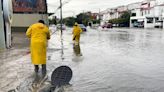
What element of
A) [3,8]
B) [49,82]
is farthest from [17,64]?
[3,8]

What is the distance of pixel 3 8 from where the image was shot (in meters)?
19.5

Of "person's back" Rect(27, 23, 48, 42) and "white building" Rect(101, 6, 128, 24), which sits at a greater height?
"white building" Rect(101, 6, 128, 24)

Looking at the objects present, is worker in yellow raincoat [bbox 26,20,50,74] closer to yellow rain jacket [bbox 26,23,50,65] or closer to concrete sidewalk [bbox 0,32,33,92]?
yellow rain jacket [bbox 26,23,50,65]

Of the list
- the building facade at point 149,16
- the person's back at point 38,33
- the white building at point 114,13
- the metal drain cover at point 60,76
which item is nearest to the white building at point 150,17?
the building facade at point 149,16

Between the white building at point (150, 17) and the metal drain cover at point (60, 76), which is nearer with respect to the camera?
the metal drain cover at point (60, 76)

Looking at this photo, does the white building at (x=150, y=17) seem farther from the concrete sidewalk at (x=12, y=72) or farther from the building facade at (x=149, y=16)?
the concrete sidewalk at (x=12, y=72)

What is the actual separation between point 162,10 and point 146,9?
58.2 ft

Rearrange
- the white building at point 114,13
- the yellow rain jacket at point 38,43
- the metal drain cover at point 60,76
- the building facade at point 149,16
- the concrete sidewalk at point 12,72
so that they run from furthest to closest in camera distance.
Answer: the white building at point 114,13 → the building facade at point 149,16 → the yellow rain jacket at point 38,43 → the concrete sidewalk at point 12,72 → the metal drain cover at point 60,76

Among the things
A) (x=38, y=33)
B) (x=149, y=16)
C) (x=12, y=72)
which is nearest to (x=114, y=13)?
(x=149, y=16)

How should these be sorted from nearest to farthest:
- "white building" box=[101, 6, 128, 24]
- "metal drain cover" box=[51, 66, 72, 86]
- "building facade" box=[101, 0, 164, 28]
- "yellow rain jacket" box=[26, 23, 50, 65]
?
"metal drain cover" box=[51, 66, 72, 86] < "yellow rain jacket" box=[26, 23, 50, 65] < "building facade" box=[101, 0, 164, 28] < "white building" box=[101, 6, 128, 24]

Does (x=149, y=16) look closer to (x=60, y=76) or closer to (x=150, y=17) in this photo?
(x=150, y=17)

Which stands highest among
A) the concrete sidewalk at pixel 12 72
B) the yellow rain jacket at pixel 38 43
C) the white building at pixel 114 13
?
the white building at pixel 114 13

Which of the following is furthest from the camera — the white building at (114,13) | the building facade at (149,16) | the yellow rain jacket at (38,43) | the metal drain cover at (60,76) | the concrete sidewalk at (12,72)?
the white building at (114,13)

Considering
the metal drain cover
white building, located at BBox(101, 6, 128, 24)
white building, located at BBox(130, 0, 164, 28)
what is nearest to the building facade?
white building, located at BBox(130, 0, 164, 28)
